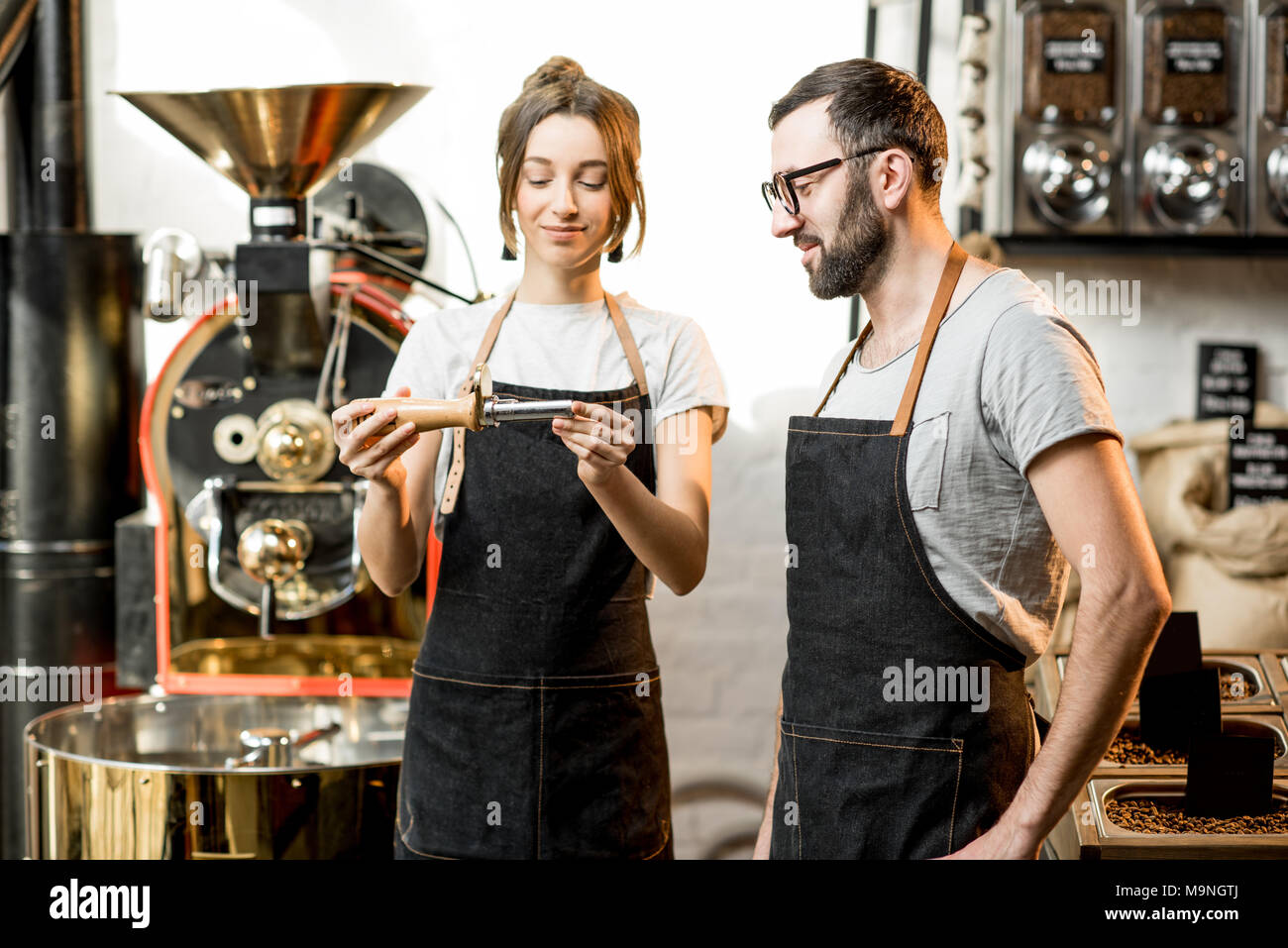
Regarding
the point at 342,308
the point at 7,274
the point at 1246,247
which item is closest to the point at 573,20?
the point at 342,308

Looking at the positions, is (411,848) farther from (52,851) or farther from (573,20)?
(573,20)

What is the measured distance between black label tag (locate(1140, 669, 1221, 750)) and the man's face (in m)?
0.73

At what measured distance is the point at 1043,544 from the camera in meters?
1.26

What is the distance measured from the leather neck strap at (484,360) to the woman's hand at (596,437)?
0.24m

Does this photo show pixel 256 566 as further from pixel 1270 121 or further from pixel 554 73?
pixel 1270 121

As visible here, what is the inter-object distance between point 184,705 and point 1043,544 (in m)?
1.61

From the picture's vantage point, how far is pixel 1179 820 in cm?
148

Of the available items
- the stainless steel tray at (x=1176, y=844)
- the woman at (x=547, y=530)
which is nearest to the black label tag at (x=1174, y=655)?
the stainless steel tray at (x=1176, y=844)

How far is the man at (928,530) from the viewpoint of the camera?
1.16m

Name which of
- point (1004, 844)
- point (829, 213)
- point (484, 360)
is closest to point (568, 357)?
point (484, 360)

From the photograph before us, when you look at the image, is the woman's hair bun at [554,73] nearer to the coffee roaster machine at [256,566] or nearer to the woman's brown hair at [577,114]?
the woman's brown hair at [577,114]

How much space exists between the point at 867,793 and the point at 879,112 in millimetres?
740

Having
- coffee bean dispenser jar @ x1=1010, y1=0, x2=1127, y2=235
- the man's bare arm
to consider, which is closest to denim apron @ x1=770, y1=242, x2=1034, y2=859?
the man's bare arm
